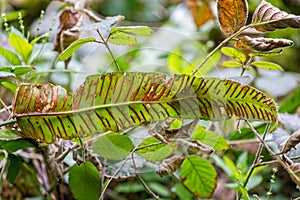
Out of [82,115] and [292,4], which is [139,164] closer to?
[82,115]

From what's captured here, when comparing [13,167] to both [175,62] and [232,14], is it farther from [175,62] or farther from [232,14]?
[175,62]

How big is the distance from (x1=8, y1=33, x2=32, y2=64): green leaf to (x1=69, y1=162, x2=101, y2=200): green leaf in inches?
9.5

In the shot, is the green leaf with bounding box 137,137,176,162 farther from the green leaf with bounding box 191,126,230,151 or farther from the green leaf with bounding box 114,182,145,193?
the green leaf with bounding box 114,182,145,193

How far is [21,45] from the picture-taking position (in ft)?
2.34

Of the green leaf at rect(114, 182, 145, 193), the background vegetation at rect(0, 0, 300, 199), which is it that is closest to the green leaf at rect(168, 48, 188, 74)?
the background vegetation at rect(0, 0, 300, 199)

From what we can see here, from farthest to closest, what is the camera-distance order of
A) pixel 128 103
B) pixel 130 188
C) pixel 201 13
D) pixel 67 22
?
pixel 201 13 < pixel 130 188 < pixel 67 22 < pixel 128 103

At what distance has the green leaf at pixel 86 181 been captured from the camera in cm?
55

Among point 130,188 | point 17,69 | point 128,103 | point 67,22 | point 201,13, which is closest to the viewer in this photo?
point 128,103

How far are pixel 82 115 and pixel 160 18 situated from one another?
134cm

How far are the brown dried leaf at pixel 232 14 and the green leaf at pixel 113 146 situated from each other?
17 centimetres

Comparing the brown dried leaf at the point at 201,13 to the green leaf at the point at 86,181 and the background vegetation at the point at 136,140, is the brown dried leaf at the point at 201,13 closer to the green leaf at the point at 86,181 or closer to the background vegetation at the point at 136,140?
the background vegetation at the point at 136,140

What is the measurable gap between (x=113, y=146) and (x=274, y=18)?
0.23m

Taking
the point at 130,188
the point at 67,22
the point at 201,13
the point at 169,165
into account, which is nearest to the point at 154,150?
the point at 169,165

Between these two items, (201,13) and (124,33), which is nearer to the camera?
(124,33)
